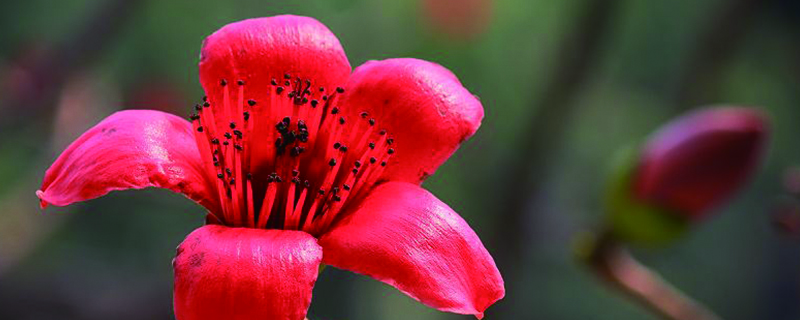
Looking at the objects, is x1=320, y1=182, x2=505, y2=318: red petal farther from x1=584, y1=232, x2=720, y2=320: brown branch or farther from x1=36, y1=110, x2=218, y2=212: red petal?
x1=584, y1=232, x2=720, y2=320: brown branch

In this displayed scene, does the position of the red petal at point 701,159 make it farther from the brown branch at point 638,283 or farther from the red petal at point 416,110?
the red petal at point 416,110

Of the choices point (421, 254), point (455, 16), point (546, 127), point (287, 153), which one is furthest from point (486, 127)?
point (421, 254)

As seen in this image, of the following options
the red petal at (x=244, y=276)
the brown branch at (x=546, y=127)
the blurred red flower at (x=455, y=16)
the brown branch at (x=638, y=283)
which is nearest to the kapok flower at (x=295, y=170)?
the red petal at (x=244, y=276)

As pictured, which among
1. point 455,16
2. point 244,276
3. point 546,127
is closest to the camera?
point 244,276

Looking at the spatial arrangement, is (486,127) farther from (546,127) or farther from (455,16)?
(546,127)

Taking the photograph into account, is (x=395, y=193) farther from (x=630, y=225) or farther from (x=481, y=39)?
(x=481, y=39)

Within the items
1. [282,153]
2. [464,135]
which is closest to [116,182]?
[282,153]
